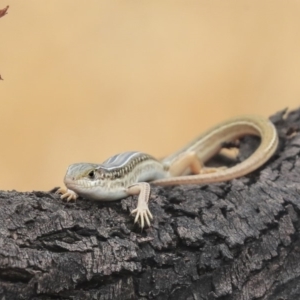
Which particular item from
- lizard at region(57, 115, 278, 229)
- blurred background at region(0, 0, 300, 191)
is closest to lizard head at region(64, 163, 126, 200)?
lizard at region(57, 115, 278, 229)

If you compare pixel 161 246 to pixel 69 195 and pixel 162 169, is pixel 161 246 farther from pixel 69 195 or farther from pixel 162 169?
pixel 162 169

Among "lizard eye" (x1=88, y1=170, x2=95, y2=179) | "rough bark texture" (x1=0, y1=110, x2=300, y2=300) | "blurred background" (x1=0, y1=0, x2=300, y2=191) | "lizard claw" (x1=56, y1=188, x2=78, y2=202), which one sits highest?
"blurred background" (x1=0, y1=0, x2=300, y2=191)

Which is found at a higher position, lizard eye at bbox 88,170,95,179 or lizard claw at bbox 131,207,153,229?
lizard eye at bbox 88,170,95,179

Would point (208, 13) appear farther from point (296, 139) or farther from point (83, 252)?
point (83, 252)

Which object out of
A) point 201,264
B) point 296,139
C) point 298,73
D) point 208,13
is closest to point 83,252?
point 201,264

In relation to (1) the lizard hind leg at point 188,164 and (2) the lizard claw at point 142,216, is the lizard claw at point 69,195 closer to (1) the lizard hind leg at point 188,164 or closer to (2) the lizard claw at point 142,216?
(2) the lizard claw at point 142,216

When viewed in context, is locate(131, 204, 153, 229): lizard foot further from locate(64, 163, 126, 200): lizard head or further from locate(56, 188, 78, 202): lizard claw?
locate(56, 188, 78, 202): lizard claw

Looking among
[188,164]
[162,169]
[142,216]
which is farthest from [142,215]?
[188,164]
